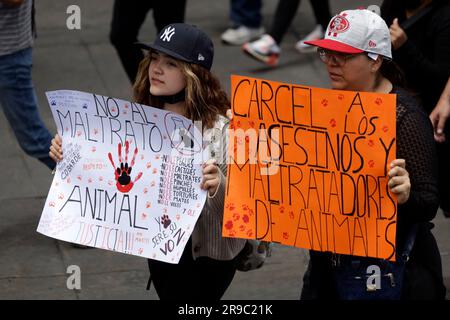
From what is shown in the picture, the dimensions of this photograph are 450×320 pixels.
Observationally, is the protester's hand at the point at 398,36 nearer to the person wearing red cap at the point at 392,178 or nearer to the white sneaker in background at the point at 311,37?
the person wearing red cap at the point at 392,178

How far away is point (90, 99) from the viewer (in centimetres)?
434

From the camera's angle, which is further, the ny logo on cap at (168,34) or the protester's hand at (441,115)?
the protester's hand at (441,115)

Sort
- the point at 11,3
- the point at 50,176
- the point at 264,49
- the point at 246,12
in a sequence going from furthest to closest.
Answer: the point at 246,12, the point at 264,49, the point at 50,176, the point at 11,3

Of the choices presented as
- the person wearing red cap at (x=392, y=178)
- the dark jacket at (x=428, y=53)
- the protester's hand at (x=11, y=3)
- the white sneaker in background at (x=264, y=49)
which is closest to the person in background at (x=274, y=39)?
the white sneaker in background at (x=264, y=49)

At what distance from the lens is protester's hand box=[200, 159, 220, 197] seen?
13.5ft

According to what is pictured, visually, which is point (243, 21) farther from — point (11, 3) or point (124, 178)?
point (124, 178)

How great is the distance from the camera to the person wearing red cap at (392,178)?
13.0 feet

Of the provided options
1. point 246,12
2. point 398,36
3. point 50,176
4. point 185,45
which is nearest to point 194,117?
point 185,45

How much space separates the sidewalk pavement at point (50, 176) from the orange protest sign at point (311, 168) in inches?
69.8

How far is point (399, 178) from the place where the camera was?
3.81 meters

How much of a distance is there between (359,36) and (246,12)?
4.85 meters
